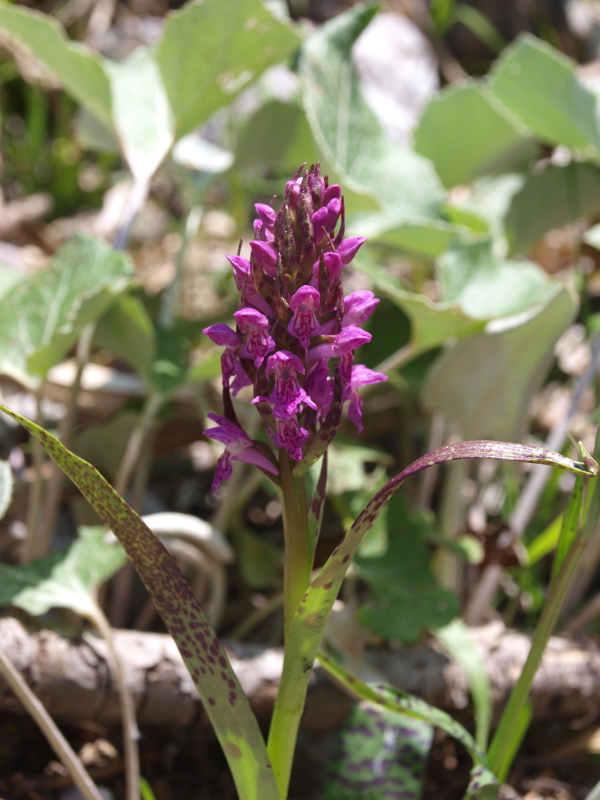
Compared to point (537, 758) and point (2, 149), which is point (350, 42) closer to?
point (537, 758)

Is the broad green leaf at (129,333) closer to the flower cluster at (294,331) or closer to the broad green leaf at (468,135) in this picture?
the flower cluster at (294,331)

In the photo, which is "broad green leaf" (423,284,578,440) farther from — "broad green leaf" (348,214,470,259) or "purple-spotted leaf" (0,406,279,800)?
"purple-spotted leaf" (0,406,279,800)

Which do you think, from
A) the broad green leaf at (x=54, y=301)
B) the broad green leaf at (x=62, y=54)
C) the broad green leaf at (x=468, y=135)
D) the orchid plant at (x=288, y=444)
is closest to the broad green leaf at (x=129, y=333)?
the broad green leaf at (x=54, y=301)

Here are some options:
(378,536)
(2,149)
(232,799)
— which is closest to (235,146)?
(378,536)

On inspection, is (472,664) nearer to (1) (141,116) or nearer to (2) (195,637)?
(2) (195,637)

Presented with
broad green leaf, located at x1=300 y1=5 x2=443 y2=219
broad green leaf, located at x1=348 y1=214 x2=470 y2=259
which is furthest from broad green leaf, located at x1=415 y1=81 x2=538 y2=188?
broad green leaf, located at x1=348 y1=214 x2=470 y2=259
